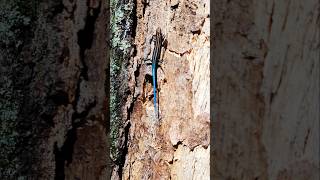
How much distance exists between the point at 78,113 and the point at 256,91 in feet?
0.85

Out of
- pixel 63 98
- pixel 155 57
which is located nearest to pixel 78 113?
pixel 63 98

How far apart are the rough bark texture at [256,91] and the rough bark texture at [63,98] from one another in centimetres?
19

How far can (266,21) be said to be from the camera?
77 cm

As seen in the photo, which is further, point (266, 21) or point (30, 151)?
point (30, 151)

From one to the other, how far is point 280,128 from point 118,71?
0.21 m

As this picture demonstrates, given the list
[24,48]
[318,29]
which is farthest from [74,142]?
[318,29]

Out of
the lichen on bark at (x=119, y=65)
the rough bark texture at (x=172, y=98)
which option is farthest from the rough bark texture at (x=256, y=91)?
the lichen on bark at (x=119, y=65)

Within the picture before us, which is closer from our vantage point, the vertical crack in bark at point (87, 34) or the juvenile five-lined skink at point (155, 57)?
the juvenile five-lined skink at point (155, 57)

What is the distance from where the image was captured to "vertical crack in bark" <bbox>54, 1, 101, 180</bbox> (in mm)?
896

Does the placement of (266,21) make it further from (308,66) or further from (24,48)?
(24,48)

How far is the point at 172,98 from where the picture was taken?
0.79m

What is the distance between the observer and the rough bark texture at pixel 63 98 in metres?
0.89

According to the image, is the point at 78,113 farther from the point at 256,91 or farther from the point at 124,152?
the point at 256,91

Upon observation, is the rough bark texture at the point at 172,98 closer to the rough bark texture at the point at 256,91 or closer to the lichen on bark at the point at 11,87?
the rough bark texture at the point at 256,91
